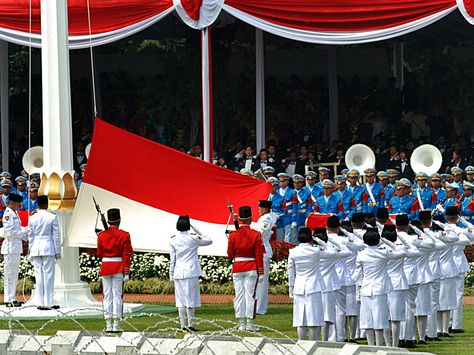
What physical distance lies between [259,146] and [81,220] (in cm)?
1021

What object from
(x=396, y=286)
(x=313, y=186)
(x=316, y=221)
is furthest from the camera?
(x=313, y=186)

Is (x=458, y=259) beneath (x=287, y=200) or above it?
beneath

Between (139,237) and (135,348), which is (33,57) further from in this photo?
(135,348)

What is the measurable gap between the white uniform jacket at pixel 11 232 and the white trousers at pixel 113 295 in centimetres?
290

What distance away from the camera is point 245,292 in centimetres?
1962

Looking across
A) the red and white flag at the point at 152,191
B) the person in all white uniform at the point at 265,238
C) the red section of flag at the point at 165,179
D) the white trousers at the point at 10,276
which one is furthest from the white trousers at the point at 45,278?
the person in all white uniform at the point at 265,238

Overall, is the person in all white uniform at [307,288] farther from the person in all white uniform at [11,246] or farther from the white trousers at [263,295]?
the person in all white uniform at [11,246]

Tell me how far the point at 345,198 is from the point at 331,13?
3.52 m

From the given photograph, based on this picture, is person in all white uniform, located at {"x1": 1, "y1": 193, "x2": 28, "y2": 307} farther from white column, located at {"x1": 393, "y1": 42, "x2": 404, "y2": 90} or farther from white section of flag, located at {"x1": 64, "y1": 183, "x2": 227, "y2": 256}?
white column, located at {"x1": 393, "y1": 42, "x2": 404, "y2": 90}

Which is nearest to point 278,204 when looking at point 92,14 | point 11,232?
point 92,14

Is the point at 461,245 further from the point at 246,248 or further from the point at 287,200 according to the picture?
the point at 287,200

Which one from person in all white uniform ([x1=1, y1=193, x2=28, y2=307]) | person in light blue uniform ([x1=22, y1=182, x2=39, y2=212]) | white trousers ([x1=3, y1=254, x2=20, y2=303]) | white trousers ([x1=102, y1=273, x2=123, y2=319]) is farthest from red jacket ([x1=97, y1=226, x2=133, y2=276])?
person in light blue uniform ([x1=22, y1=182, x2=39, y2=212])

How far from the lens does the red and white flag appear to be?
2147cm

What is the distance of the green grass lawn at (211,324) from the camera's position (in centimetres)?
1864
